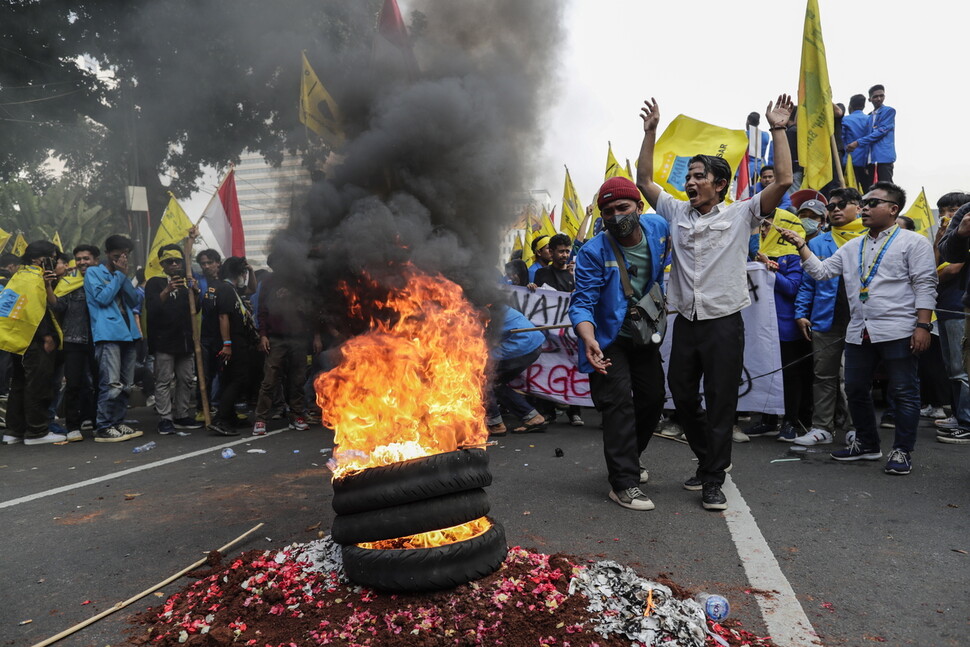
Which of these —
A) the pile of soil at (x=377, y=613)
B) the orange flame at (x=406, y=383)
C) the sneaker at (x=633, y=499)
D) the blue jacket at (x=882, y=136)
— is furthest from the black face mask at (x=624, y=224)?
the blue jacket at (x=882, y=136)

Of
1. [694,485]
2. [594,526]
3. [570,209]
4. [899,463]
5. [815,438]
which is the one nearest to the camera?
[594,526]

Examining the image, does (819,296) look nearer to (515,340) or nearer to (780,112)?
(780,112)

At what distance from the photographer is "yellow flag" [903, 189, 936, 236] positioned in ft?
30.0

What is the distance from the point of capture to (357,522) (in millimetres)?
3027

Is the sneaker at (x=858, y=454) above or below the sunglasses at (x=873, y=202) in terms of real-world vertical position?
below

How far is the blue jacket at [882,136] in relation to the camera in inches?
451

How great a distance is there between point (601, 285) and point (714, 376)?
3.28 feet

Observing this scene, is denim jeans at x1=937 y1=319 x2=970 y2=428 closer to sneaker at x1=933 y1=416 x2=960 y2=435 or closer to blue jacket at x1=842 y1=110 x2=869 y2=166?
sneaker at x1=933 y1=416 x2=960 y2=435

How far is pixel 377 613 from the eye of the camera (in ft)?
8.91

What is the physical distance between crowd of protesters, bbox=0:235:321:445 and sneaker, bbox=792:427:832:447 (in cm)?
549

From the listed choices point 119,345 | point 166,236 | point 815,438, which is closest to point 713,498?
point 815,438

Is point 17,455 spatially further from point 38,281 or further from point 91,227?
point 91,227

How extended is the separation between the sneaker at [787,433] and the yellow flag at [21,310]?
28.3ft

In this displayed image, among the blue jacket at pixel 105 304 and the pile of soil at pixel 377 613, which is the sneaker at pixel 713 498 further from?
the blue jacket at pixel 105 304
